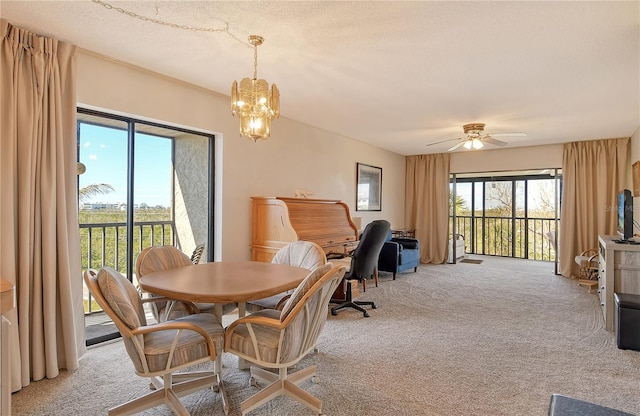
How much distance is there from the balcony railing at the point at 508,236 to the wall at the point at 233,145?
344 centimetres

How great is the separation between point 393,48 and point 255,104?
1105 mm

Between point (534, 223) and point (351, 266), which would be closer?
point (351, 266)

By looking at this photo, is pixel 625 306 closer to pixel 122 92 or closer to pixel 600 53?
pixel 600 53

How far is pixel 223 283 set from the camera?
208 centimetres

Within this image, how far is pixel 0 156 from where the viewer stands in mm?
2152

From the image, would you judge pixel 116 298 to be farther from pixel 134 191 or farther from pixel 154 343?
pixel 134 191

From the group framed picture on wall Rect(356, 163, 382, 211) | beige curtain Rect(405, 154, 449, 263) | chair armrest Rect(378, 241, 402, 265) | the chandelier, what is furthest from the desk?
beige curtain Rect(405, 154, 449, 263)

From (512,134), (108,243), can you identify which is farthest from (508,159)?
(108,243)

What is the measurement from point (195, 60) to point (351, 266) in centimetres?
253

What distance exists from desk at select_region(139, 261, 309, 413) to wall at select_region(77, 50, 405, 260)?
1251mm

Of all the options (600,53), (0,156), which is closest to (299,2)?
(0,156)

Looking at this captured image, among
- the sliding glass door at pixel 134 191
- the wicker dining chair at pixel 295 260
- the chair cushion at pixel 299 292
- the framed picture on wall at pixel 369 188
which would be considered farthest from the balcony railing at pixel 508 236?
the chair cushion at pixel 299 292

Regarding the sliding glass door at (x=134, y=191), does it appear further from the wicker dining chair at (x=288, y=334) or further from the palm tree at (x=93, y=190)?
the wicker dining chair at (x=288, y=334)

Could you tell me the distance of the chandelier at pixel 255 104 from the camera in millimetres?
2262
